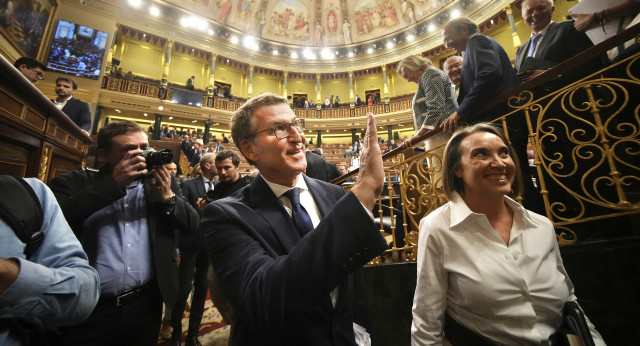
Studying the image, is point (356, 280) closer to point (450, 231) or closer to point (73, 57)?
point (450, 231)

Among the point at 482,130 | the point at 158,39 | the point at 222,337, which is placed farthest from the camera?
the point at 158,39

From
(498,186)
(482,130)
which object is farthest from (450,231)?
(482,130)

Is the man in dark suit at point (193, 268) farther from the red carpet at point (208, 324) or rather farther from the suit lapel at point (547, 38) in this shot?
the suit lapel at point (547, 38)

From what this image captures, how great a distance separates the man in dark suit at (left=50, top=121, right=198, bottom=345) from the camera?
1.26 metres

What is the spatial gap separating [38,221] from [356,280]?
122cm

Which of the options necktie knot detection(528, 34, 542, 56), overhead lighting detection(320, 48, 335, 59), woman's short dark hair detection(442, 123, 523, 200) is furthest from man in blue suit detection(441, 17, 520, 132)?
overhead lighting detection(320, 48, 335, 59)

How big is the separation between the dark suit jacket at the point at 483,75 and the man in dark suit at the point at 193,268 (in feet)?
7.62

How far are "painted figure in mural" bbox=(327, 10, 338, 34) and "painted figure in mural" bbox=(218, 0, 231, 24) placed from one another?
7147mm

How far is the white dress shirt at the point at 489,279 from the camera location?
98cm

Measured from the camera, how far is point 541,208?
182 centimetres

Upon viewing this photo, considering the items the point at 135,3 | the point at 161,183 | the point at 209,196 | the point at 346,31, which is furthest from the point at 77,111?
the point at 346,31

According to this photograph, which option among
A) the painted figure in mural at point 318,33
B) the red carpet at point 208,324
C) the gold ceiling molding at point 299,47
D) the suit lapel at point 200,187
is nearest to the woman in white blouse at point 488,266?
the red carpet at point 208,324

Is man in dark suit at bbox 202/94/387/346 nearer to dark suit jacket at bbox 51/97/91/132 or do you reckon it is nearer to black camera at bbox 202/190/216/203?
black camera at bbox 202/190/216/203

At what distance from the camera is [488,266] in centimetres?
104
